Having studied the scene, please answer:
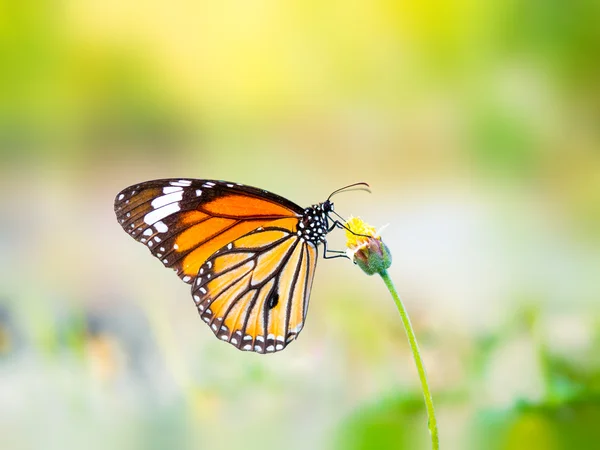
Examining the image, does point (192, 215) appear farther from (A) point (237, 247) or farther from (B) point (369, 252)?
(B) point (369, 252)

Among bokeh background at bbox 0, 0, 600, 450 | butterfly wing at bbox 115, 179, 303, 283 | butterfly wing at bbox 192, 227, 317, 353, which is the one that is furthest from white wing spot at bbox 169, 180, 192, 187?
bokeh background at bbox 0, 0, 600, 450

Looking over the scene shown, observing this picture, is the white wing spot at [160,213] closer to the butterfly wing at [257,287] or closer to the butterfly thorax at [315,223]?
the butterfly wing at [257,287]

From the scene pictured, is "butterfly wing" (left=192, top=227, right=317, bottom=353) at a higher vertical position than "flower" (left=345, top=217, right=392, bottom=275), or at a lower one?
higher

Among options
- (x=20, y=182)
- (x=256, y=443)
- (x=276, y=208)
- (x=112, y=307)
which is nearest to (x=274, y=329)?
(x=276, y=208)

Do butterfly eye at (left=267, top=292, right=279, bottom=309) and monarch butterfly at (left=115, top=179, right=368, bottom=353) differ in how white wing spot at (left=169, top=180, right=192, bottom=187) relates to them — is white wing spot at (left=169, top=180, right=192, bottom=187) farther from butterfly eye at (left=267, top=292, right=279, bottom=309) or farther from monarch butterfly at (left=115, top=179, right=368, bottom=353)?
butterfly eye at (left=267, top=292, right=279, bottom=309)

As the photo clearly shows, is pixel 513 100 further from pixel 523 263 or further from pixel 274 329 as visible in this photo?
pixel 274 329

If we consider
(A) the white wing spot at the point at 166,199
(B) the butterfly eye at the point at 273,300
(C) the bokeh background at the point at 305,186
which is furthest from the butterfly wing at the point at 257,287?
(C) the bokeh background at the point at 305,186

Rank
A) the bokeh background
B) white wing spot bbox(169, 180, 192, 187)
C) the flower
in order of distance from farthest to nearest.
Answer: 1. the bokeh background
2. white wing spot bbox(169, 180, 192, 187)
3. the flower
